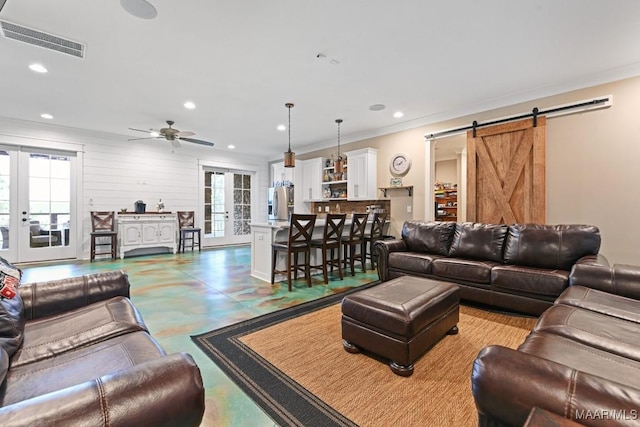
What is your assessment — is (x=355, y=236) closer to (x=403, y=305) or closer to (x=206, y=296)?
(x=206, y=296)

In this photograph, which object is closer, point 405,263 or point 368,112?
point 405,263

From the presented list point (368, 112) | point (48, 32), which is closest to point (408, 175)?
point (368, 112)

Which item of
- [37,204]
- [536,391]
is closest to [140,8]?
[536,391]

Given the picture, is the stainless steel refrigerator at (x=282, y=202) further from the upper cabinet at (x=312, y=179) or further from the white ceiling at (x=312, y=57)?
the white ceiling at (x=312, y=57)

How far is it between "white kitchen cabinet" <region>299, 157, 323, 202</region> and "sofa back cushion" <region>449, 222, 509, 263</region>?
3.96 meters

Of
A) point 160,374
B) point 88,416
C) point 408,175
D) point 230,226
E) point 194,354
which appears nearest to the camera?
point 88,416

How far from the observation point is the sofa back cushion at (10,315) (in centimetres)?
120

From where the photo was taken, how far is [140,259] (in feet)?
19.9

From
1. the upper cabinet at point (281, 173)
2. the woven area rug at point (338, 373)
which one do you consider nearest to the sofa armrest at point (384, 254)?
the woven area rug at point (338, 373)

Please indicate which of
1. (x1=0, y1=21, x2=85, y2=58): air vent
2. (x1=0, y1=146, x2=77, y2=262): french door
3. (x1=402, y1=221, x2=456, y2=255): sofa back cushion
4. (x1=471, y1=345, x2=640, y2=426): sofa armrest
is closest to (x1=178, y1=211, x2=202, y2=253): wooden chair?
(x1=0, y1=146, x2=77, y2=262): french door

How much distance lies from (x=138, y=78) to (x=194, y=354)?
3.48 m

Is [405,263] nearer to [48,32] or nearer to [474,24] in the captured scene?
[474,24]

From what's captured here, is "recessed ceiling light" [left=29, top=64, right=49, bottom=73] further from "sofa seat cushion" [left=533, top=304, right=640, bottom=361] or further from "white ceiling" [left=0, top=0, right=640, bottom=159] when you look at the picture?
"sofa seat cushion" [left=533, top=304, right=640, bottom=361]

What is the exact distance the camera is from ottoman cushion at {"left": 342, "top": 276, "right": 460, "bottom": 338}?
75.1 inches
